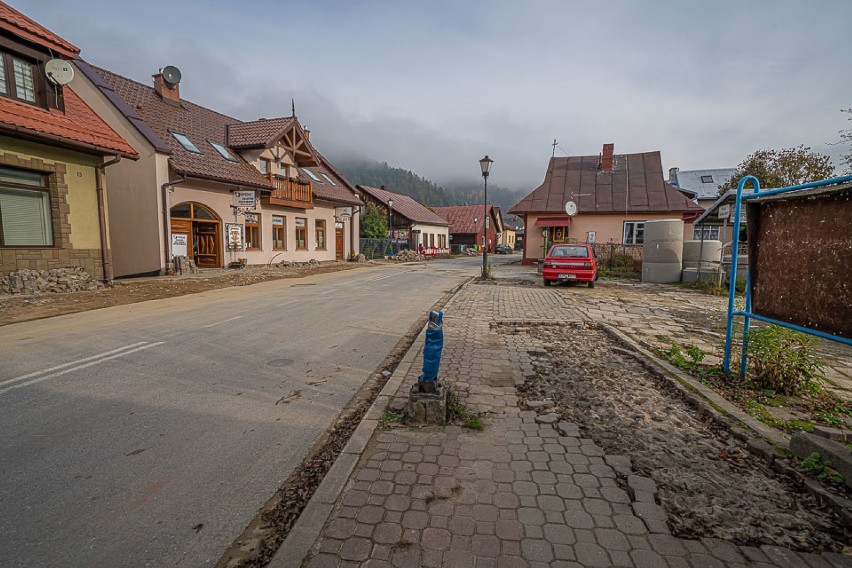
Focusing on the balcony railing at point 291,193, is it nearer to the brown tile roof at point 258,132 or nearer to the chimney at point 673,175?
the brown tile roof at point 258,132

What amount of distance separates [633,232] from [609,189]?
3.38m

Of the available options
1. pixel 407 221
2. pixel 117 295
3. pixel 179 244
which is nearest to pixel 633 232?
pixel 407 221

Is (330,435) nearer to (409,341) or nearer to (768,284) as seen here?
(409,341)

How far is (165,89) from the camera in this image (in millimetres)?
21203

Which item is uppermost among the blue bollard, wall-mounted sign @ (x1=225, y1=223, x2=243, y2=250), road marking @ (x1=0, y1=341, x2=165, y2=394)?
wall-mounted sign @ (x1=225, y1=223, x2=243, y2=250)

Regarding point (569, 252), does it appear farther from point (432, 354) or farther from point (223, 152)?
point (223, 152)

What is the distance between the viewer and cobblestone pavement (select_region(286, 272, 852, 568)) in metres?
2.18

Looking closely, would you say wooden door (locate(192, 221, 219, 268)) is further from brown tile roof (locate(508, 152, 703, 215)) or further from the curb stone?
the curb stone

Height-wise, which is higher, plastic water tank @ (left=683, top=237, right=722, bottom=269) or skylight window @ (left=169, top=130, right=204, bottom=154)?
skylight window @ (left=169, top=130, right=204, bottom=154)

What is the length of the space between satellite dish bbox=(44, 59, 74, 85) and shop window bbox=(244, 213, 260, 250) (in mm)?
9251

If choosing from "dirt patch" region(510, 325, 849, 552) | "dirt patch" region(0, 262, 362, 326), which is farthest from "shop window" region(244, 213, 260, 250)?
"dirt patch" region(510, 325, 849, 552)

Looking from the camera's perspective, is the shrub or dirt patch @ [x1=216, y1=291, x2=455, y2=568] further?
the shrub

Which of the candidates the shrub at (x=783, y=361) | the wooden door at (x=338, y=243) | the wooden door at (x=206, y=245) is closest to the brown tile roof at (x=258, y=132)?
the wooden door at (x=206, y=245)

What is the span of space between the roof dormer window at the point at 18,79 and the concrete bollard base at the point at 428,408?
15.0 metres
